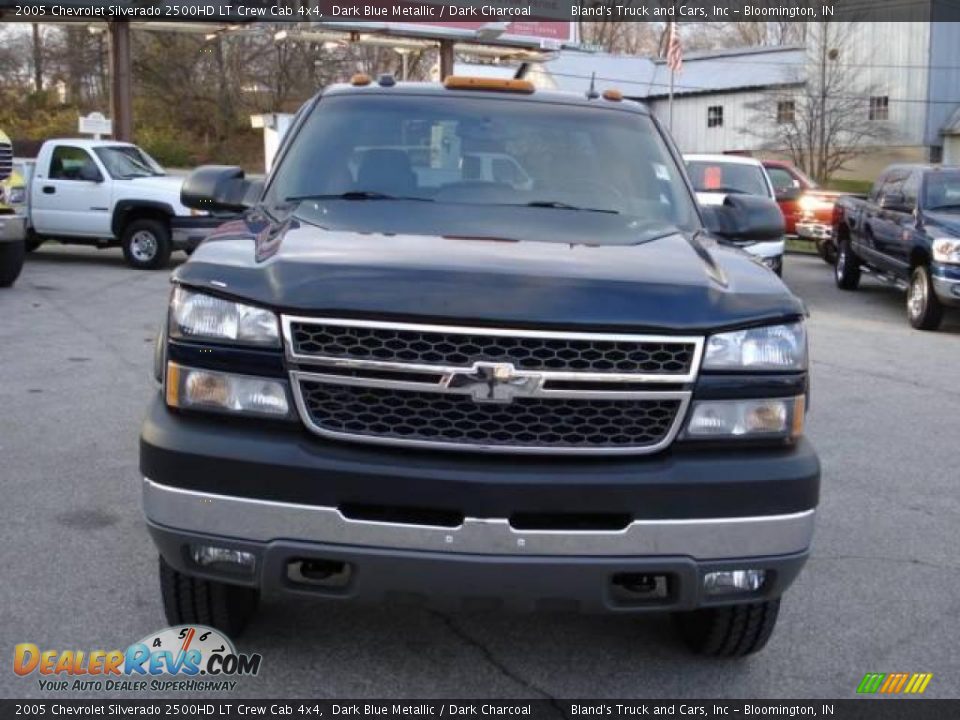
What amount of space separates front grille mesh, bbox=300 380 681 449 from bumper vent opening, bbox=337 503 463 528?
0.19m

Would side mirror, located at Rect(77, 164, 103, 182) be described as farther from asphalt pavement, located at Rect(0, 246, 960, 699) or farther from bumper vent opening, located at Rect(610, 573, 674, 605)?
bumper vent opening, located at Rect(610, 573, 674, 605)

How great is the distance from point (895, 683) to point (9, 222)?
11292mm

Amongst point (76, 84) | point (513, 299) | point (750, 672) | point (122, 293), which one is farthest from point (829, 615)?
point (76, 84)

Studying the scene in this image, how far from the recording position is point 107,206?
16.5m

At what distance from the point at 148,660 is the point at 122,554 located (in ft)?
3.60

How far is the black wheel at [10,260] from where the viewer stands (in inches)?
519

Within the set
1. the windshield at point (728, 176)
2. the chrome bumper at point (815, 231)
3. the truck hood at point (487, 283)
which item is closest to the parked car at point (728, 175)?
the windshield at point (728, 176)

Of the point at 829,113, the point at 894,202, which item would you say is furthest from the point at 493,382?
the point at 829,113

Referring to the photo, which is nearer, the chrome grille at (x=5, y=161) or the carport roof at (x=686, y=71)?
the chrome grille at (x=5, y=161)

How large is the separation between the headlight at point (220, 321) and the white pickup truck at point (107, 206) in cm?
1354

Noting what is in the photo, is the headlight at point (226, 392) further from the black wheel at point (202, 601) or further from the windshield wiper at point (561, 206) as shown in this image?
the windshield wiper at point (561, 206)

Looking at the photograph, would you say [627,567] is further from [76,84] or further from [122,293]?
[76,84]

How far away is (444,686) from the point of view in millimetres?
3537

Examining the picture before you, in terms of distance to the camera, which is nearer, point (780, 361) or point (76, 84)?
point (780, 361)
